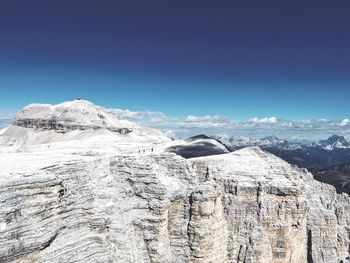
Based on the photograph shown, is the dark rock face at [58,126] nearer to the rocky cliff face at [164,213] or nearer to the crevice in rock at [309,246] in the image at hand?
the rocky cliff face at [164,213]

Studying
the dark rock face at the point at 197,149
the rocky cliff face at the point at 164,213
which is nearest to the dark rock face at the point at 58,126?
the dark rock face at the point at 197,149

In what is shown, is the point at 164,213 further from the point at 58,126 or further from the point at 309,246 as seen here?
the point at 58,126

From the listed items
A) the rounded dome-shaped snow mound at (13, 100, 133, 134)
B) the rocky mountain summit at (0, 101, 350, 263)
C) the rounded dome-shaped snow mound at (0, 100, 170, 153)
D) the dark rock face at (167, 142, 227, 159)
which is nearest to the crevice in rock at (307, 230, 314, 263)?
the rocky mountain summit at (0, 101, 350, 263)

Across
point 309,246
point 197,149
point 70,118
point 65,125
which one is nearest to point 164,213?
point 309,246

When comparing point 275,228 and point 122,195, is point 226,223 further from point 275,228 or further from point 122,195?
point 122,195

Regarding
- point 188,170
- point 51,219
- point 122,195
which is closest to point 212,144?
point 188,170

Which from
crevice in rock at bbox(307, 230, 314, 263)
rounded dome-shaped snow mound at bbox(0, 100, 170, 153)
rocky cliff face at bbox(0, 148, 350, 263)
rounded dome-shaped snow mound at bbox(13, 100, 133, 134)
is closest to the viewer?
rocky cliff face at bbox(0, 148, 350, 263)

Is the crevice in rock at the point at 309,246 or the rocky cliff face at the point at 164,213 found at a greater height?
the rocky cliff face at the point at 164,213

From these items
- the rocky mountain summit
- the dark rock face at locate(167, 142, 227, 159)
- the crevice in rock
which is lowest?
the crevice in rock

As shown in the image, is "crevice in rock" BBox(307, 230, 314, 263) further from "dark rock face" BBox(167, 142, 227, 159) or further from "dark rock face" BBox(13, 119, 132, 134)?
"dark rock face" BBox(13, 119, 132, 134)
